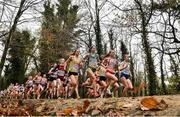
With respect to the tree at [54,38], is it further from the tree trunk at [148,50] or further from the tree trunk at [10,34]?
the tree trunk at [148,50]

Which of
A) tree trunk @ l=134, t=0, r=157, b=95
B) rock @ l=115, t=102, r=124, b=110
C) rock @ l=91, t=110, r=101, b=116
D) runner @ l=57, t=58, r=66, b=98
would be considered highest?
tree trunk @ l=134, t=0, r=157, b=95

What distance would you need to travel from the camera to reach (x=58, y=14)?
5406 centimetres

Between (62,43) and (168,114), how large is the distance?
93.7 ft

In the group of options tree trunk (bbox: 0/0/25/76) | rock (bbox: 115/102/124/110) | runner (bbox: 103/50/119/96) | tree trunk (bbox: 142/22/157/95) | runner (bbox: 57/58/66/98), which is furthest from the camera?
tree trunk (bbox: 142/22/157/95)

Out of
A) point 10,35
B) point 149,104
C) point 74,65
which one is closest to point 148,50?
point 10,35

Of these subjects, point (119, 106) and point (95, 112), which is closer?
point (95, 112)

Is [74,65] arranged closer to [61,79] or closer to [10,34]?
[61,79]

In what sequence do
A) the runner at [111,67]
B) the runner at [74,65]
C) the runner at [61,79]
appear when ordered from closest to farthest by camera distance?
1. the runner at [111,67]
2. the runner at [74,65]
3. the runner at [61,79]

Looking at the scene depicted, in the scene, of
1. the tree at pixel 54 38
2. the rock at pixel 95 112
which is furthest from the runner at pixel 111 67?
the tree at pixel 54 38

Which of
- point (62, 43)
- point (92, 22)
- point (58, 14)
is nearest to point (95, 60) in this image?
point (62, 43)

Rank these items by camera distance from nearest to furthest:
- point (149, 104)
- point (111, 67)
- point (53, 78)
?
point (149, 104), point (111, 67), point (53, 78)

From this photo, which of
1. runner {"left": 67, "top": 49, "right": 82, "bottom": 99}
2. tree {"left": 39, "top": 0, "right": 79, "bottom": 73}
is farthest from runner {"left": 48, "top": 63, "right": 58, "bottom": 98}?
tree {"left": 39, "top": 0, "right": 79, "bottom": 73}

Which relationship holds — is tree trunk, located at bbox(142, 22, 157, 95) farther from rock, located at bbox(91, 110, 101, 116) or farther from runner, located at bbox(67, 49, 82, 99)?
rock, located at bbox(91, 110, 101, 116)

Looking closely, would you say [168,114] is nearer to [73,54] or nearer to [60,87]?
[73,54]
